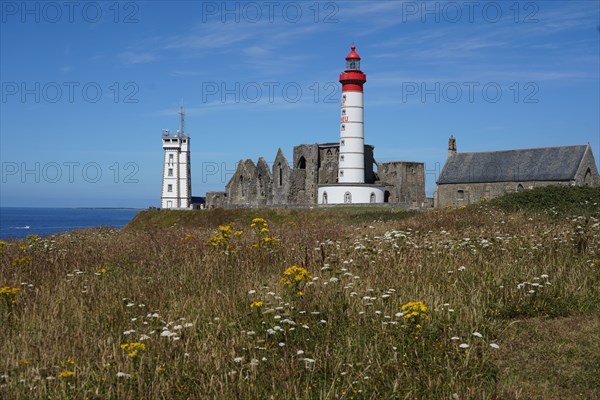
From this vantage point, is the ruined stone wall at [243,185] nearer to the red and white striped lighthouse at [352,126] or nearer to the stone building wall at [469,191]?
the red and white striped lighthouse at [352,126]

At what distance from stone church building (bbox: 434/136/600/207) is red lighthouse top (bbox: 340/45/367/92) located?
1026 centimetres

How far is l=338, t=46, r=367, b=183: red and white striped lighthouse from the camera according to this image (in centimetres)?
5541

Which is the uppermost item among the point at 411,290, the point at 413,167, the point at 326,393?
the point at 413,167

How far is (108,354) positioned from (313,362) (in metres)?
2.00

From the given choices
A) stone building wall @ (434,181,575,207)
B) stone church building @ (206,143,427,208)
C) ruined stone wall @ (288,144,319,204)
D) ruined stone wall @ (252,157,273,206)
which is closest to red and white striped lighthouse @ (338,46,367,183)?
stone church building @ (206,143,427,208)

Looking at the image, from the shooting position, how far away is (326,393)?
501 centimetres

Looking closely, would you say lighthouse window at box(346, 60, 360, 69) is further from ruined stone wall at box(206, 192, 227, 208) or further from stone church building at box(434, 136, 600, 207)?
ruined stone wall at box(206, 192, 227, 208)

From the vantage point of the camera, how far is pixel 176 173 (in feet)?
264

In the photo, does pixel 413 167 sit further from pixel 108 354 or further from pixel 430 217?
pixel 108 354

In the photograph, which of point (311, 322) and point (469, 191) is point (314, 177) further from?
point (311, 322)

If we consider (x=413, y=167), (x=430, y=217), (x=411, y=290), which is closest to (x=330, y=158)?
(x=413, y=167)

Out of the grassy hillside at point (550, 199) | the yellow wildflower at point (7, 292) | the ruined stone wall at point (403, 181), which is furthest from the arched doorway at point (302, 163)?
the yellow wildflower at point (7, 292)

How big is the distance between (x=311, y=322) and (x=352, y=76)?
1990 inches

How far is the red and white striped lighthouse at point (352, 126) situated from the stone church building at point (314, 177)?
361 cm
